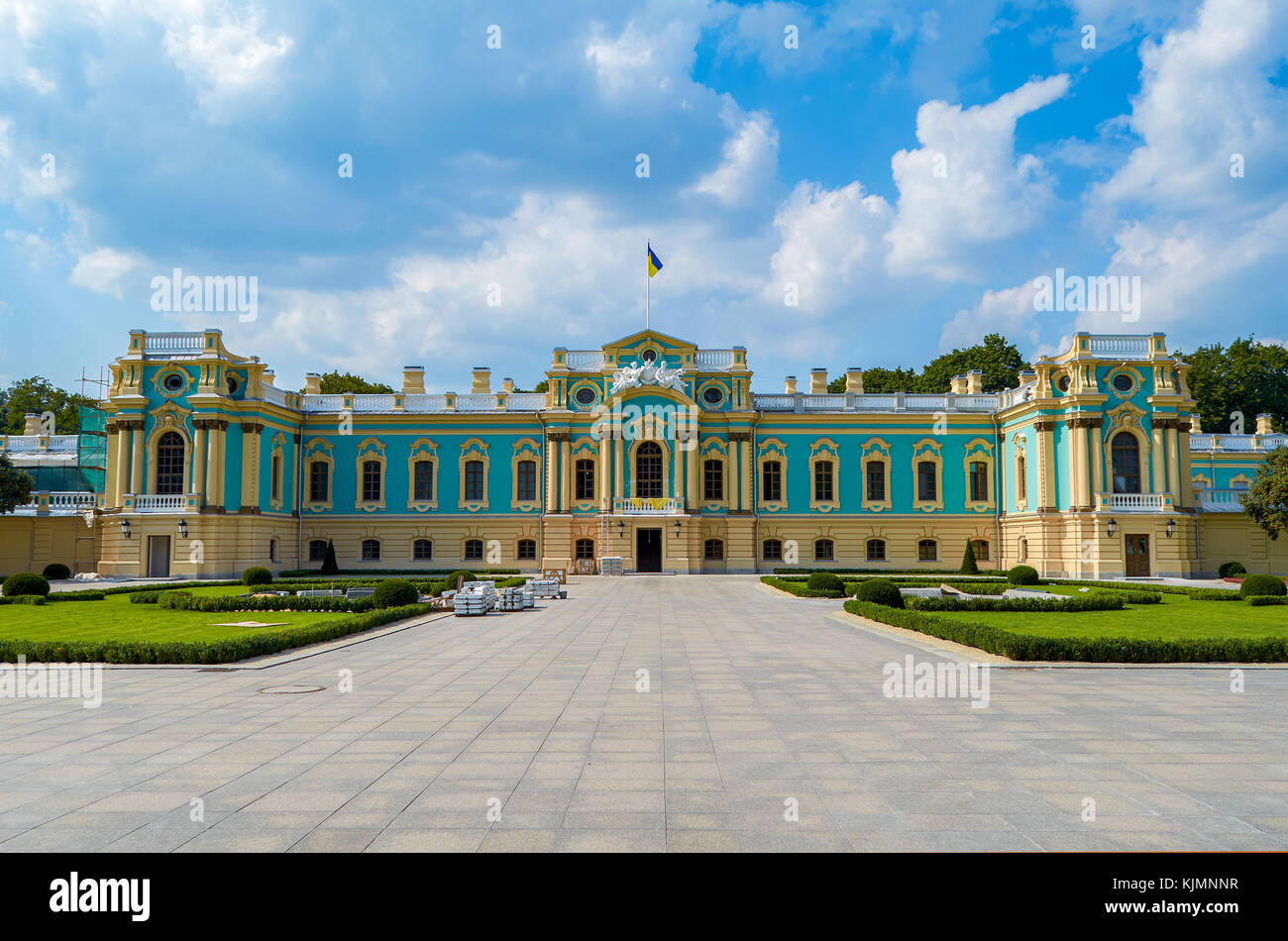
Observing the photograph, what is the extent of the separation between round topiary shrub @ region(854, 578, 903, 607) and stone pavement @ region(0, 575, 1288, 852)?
10.1m

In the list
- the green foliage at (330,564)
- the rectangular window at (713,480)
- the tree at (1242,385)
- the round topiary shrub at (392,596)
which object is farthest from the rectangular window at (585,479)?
the tree at (1242,385)

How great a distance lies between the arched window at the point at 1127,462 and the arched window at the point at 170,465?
45.4 m

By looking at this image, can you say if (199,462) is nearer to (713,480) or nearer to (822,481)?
(713,480)

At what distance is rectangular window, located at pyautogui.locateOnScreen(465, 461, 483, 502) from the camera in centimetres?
4841

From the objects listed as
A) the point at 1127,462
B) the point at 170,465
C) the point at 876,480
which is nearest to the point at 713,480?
the point at 876,480

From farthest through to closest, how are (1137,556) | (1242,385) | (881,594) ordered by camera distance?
(1242,385), (1137,556), (881,594)

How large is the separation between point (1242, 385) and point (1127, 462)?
29.4 m

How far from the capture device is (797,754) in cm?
788

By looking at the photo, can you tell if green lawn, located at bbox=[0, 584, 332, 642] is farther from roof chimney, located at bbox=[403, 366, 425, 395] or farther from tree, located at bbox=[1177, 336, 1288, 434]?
tree, located at bbox=[1177, 336, 1288, 434]

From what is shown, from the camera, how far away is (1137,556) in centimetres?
4047

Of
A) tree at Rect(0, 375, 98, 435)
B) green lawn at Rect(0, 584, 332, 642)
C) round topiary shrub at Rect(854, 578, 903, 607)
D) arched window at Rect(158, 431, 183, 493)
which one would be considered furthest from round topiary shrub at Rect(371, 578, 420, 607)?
tree at Rect(0, 375, 98, 435)

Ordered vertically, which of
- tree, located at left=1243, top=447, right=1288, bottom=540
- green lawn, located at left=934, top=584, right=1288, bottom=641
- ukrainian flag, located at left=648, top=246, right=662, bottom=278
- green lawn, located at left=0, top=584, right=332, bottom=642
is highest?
ukrainian flag, located at left=648, top=246, right=662, bottom=278

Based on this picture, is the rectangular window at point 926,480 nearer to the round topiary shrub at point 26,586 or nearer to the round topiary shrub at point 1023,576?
the round topiary shrub at point 1023,576
